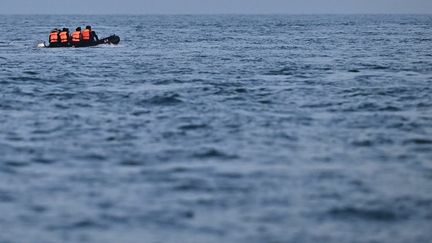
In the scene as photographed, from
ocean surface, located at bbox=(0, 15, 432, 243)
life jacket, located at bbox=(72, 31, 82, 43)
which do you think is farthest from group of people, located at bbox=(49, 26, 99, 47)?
ocean surface, located at bbox=(0, 15, 432, 243)

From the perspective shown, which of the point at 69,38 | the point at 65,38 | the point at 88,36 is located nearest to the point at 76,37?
the point at 69,38

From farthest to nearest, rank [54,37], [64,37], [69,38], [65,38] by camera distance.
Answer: [54,37]
[69,38]
[65,38]
[64,37]

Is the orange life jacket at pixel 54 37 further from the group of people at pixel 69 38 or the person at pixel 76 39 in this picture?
the person at pixel 76 39

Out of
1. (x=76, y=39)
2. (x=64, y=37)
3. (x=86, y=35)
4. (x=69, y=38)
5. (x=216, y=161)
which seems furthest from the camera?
(x=86, y=35)

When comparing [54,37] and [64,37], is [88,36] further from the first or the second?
[54,37]

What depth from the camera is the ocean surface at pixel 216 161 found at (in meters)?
9.37

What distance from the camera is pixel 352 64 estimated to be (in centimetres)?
3403

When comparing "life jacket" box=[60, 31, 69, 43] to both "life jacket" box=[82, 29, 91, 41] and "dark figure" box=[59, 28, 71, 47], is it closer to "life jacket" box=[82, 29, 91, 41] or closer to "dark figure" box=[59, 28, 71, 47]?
"dark figure" box=[59, 28, 71, 47]

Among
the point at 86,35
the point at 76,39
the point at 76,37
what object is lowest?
the point at 76,39

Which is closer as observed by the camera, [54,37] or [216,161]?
[216,161]

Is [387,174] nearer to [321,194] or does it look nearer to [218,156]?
[321,194]

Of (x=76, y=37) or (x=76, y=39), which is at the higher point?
(x=76, y=37)

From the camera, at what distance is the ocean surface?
937 cm

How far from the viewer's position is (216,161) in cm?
1298
